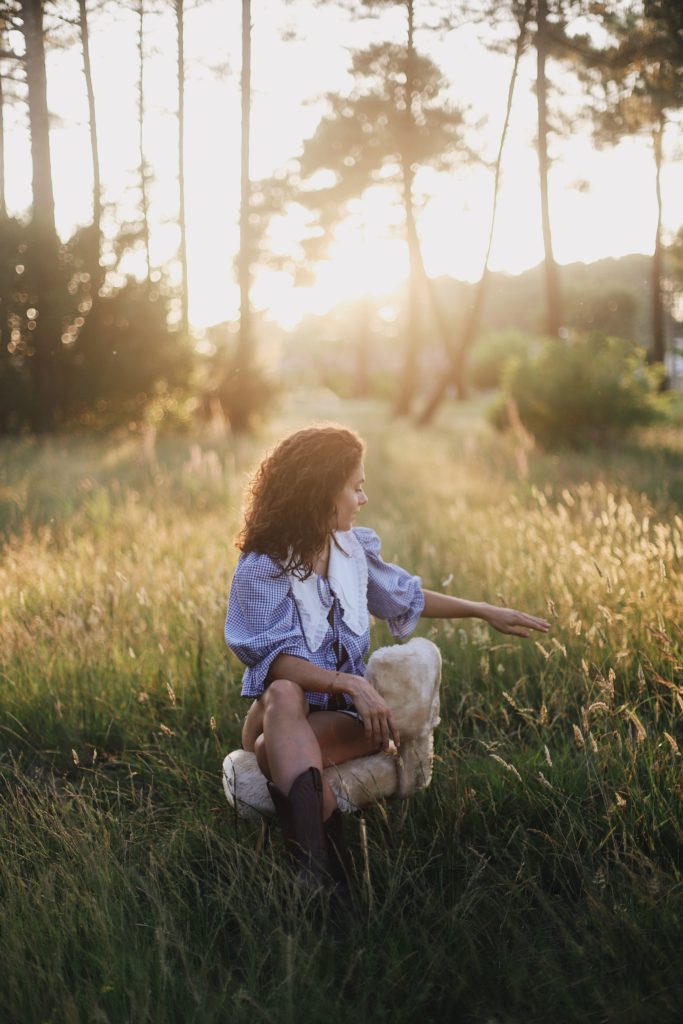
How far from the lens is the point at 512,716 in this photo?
3.24 metres

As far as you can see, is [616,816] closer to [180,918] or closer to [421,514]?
[180,918]

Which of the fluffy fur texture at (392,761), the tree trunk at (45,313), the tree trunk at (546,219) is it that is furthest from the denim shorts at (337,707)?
the tree trunk at (546,219)

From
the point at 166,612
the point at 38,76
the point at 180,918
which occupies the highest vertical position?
the point at 38,76

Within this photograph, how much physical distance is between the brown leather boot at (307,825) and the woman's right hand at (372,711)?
19 centimetres

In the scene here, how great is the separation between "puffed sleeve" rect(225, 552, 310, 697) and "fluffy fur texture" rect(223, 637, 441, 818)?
9.4 inches

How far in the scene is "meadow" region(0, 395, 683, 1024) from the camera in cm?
177

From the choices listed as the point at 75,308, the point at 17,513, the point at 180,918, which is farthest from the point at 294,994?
the point at 75,308

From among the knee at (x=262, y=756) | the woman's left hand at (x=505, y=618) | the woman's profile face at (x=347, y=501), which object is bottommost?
the knee at (x=262, y=756)

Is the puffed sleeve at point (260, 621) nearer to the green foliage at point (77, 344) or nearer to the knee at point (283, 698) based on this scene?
the knee at point (283, 698)

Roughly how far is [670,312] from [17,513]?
23.5 meters

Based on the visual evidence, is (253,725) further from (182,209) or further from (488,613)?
(182,209)

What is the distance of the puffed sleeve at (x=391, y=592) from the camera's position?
2816 millimetres

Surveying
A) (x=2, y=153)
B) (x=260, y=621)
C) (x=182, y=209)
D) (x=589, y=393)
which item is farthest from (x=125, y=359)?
(x=260, y=621)

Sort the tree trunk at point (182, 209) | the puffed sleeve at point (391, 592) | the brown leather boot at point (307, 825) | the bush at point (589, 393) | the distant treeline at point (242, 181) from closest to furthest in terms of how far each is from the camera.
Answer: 1. the brown leather boot at point (307, 825)
2. the puffed sleeve at point (391, 592)
3. the distant treeline at point (242, 181)
4. the bush at point (589, 393)
5. the tree trunk at point (182, 209)
